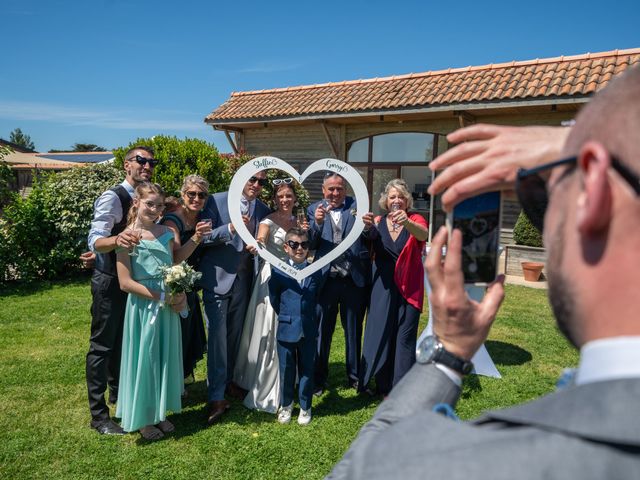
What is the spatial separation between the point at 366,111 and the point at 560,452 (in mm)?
11373

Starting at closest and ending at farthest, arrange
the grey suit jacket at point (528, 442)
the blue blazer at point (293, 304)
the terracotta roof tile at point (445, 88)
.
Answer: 1. the grey suit jacket at point (528, 442)
2. the blue blazer at point (293, 304)
3. the terracotta roof tile at point (445, 88)

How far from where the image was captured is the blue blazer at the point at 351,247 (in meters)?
4.53

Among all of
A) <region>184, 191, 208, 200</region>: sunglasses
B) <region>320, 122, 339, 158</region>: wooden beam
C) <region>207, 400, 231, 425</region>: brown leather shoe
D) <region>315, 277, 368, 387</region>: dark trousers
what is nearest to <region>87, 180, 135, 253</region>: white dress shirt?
<region>184, 191, 208, 200</region>: sunglasses

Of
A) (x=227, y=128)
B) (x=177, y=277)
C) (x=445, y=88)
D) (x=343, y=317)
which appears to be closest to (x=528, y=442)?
(x=177, y=277)

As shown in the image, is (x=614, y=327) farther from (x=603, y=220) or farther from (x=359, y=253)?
(x=359, y=253)

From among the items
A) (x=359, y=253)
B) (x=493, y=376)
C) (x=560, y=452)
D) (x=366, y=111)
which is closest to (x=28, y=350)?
(x=359, y=253)

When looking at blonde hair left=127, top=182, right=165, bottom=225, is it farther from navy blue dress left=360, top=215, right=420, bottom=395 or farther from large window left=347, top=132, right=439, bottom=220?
large window left=347, top=132, right=439, bottom=220

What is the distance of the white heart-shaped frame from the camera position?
166 inches

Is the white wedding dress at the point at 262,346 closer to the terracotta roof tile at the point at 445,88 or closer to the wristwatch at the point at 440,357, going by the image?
the wristwatch at the point at 440,357

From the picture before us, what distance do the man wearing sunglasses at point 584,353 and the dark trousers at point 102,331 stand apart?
353 cm

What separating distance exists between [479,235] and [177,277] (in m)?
2.84

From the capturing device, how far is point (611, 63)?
9844mm

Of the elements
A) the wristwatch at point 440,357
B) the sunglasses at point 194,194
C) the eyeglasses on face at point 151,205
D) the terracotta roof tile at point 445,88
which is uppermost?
the terracotta roof tile at point 445,88

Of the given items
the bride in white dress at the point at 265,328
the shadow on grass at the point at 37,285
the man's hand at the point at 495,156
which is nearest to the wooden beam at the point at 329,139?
the shadow on grass at the point at 37,285
